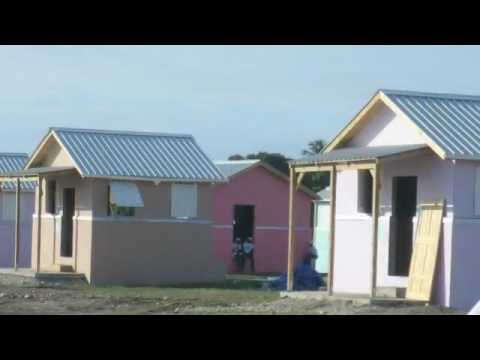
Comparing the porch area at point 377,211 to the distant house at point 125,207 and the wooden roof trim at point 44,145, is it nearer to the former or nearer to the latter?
the distant house at point 125,207

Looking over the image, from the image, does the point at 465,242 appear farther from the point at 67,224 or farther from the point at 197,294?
the point at 67,224

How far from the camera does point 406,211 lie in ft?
70.4

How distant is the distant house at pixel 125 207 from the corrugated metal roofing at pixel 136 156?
0.10 feet

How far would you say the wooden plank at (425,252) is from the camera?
19766 mm

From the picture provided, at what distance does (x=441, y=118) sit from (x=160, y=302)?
22.3ft

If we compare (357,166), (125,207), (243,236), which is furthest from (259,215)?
(357,166)

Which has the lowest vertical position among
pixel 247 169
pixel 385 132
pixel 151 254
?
pixel 151 254

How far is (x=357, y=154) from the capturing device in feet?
69.1

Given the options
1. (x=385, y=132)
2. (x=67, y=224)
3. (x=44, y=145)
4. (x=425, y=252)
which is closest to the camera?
(x=425, y=252)

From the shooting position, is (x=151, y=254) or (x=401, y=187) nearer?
(x=401, y=187)

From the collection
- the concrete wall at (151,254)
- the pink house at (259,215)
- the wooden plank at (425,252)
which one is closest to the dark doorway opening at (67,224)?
the concrete wall at (151,254)

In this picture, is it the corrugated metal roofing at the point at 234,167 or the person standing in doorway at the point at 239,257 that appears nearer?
the corrugated metal roofing at the point at 234,167
